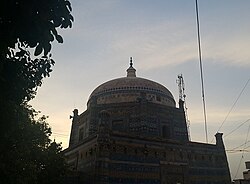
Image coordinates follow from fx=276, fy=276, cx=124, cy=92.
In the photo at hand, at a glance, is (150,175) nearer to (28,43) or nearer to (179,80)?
(179,80)

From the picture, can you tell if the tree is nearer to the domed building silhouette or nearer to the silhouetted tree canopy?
the silhouetted tree canopy

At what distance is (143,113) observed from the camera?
2361cm

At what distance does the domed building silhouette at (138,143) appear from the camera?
18906mm

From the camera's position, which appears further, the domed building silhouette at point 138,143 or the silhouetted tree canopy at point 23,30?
the domed building silhouette at point 138,143

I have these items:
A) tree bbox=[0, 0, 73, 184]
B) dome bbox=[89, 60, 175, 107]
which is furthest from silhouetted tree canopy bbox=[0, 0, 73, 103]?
dome bbox=[89, 60, 175, 107]

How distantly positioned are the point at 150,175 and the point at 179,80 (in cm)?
1513

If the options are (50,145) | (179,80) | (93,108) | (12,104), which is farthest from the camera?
(179,80)

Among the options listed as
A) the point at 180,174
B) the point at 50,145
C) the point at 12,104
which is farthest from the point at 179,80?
the point at 12,104

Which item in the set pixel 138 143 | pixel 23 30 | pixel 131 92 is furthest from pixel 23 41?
pixel 131 92

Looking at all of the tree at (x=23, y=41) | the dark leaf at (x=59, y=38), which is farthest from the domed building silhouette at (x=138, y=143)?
the dark leaf at (x=59, y=38)

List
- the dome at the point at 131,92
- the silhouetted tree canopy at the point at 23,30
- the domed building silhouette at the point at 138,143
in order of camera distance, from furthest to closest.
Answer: the dome at the point at 131,92, the domed building silhouette at the point at 138,143, the silhouetted tree canopy at the point at 23,30

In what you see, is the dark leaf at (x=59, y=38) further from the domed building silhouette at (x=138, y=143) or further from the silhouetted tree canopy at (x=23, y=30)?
the domed building silhouette at (x=138, y=143)

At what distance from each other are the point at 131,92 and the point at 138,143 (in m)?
6.68

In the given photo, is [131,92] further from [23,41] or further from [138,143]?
[23,41]
